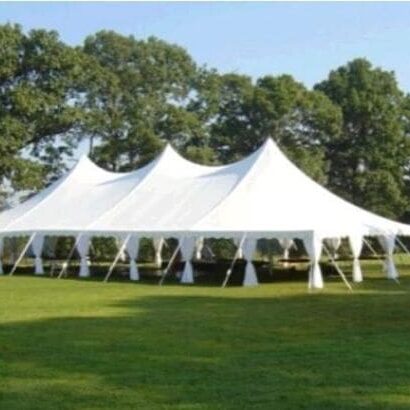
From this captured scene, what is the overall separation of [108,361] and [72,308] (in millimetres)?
6630

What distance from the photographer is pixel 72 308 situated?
1708 cm

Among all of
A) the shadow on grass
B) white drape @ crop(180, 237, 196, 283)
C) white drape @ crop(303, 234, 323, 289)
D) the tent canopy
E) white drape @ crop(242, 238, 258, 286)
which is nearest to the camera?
the shadow on grass

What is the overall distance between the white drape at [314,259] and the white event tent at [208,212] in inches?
0.9

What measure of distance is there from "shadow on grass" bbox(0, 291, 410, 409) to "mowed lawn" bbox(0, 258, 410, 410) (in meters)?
0.01

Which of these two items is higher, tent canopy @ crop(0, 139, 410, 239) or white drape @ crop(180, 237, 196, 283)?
tent canopy @ crop(0, 139, 410, 239)

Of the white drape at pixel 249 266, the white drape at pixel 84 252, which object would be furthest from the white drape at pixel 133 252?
the white drape at pixel 249 266

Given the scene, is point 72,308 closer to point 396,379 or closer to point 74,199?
point 396,379

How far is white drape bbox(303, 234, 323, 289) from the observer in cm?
2173

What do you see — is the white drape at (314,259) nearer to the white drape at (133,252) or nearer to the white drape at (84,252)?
the white drape at (133,252)

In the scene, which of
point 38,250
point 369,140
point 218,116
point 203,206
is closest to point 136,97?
point 218,116

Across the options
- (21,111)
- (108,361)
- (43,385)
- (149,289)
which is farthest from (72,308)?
(21,111)

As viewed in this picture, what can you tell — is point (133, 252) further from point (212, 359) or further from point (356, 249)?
point (212, 359)

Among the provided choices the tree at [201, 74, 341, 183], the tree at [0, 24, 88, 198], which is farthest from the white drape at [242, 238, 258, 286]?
the tree at [201, 74, 341, 183]

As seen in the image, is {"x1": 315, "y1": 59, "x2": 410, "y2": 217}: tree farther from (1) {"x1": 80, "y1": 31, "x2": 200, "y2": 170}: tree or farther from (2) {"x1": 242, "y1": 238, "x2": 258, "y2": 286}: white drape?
(2) {"x1": 242, "y1": 238, "x2": 258, "y2": 286}: white drape
